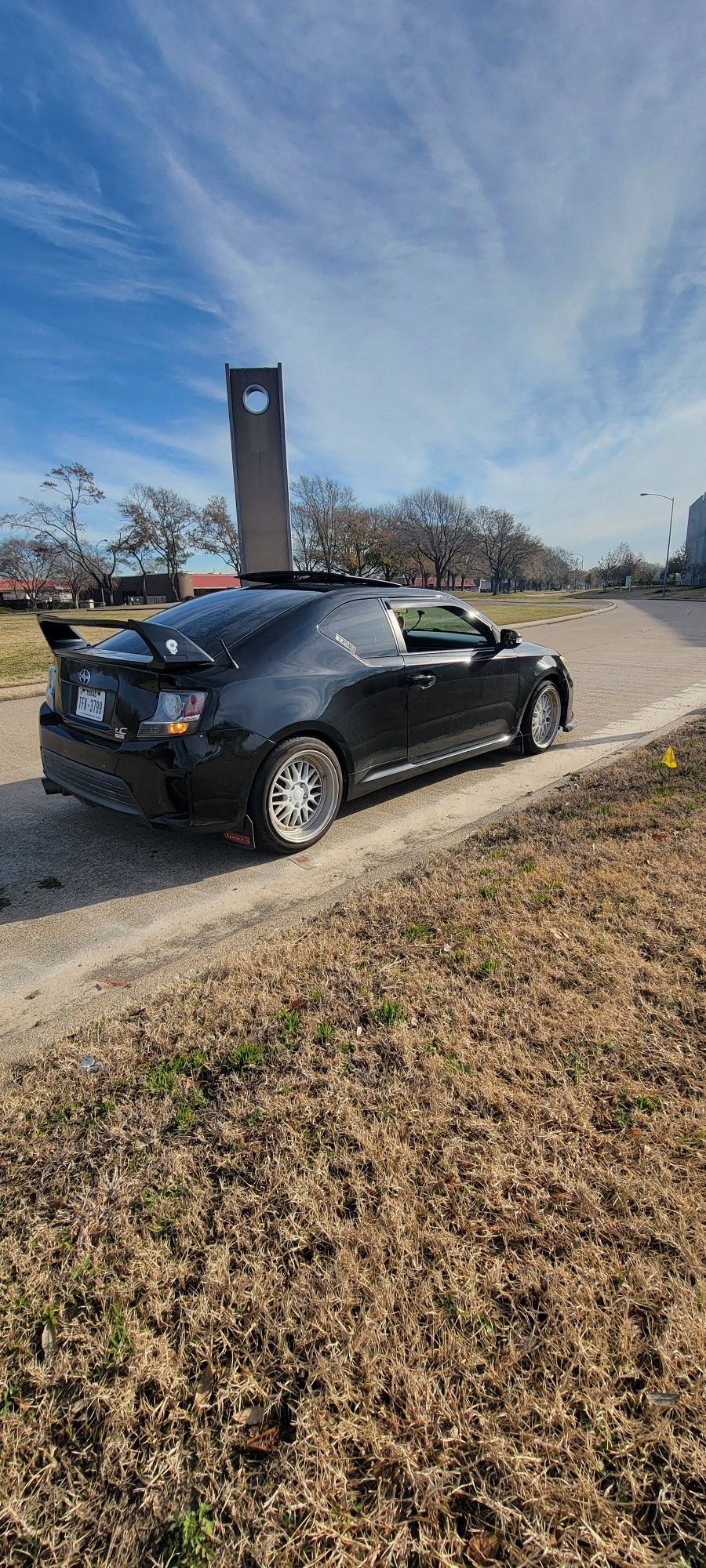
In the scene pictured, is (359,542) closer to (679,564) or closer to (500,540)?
(500,540)

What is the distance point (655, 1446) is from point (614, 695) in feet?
29.3

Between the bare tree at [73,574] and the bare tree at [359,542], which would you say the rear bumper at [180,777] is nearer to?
the bare tree at [359,542]

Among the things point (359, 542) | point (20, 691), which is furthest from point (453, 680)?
point (359, 542)

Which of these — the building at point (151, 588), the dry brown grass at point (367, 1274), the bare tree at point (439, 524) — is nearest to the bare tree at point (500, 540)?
the bare tree at point (439, 524)

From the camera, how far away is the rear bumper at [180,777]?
10.8 ft

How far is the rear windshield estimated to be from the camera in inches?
146

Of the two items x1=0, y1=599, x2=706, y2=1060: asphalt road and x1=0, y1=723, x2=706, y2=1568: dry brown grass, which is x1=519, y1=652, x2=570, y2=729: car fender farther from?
x1=0, y1=723, x2=706, y2=1568: dry brown grass

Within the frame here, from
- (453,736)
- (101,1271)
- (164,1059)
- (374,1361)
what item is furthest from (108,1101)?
(453,736)

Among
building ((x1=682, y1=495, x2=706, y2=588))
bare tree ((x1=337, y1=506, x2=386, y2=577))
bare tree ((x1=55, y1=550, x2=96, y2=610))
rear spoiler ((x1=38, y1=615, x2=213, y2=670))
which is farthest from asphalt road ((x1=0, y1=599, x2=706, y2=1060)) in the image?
building ((x1=682, y1=495, x2=706, y2=588))

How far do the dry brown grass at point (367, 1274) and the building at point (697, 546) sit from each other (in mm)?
83576

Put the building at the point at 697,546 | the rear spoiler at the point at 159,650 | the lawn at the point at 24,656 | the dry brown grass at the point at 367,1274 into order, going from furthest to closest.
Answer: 1. the building at the point at 697,546
2. the lawn at the point at 24,656
3. the rear spoiler at the point at 159,650
4. the dry brown grass at the point at 367,1274

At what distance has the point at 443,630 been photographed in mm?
5301

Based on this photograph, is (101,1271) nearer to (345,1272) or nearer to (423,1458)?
(345,1272)

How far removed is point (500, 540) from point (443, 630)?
81.0 m
